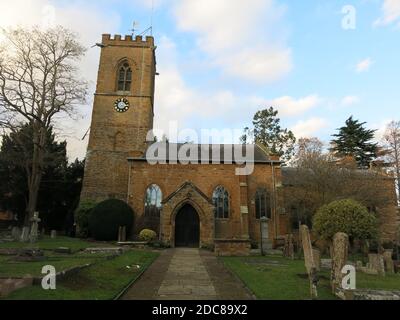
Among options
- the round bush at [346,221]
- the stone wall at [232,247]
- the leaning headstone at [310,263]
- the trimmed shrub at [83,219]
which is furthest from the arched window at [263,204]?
the leaning headstone at [310,263]

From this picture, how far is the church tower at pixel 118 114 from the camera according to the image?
3184 cm

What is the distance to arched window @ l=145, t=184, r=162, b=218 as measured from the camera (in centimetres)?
2872

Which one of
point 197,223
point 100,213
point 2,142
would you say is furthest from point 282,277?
point 2,142

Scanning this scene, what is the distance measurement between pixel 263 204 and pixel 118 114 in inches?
673

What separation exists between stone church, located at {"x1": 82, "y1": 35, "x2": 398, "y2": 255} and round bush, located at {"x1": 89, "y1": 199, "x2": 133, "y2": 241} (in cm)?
186

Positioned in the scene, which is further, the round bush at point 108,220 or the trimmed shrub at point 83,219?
the trimmed shrub at point 83,219

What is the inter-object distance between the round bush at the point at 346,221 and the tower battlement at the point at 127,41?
28.1 m

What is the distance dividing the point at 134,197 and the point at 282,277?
63.8ft

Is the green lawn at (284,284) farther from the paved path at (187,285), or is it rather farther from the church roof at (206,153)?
the church roof at (206,153)

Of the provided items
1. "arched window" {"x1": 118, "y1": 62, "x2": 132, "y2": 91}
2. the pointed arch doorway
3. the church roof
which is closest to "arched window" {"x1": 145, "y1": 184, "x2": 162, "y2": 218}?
the pointed arch doorway

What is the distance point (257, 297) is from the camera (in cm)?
841

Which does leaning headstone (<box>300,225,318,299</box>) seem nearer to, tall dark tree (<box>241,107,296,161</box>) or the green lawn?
the green lawn

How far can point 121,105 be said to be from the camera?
34.3 meters
